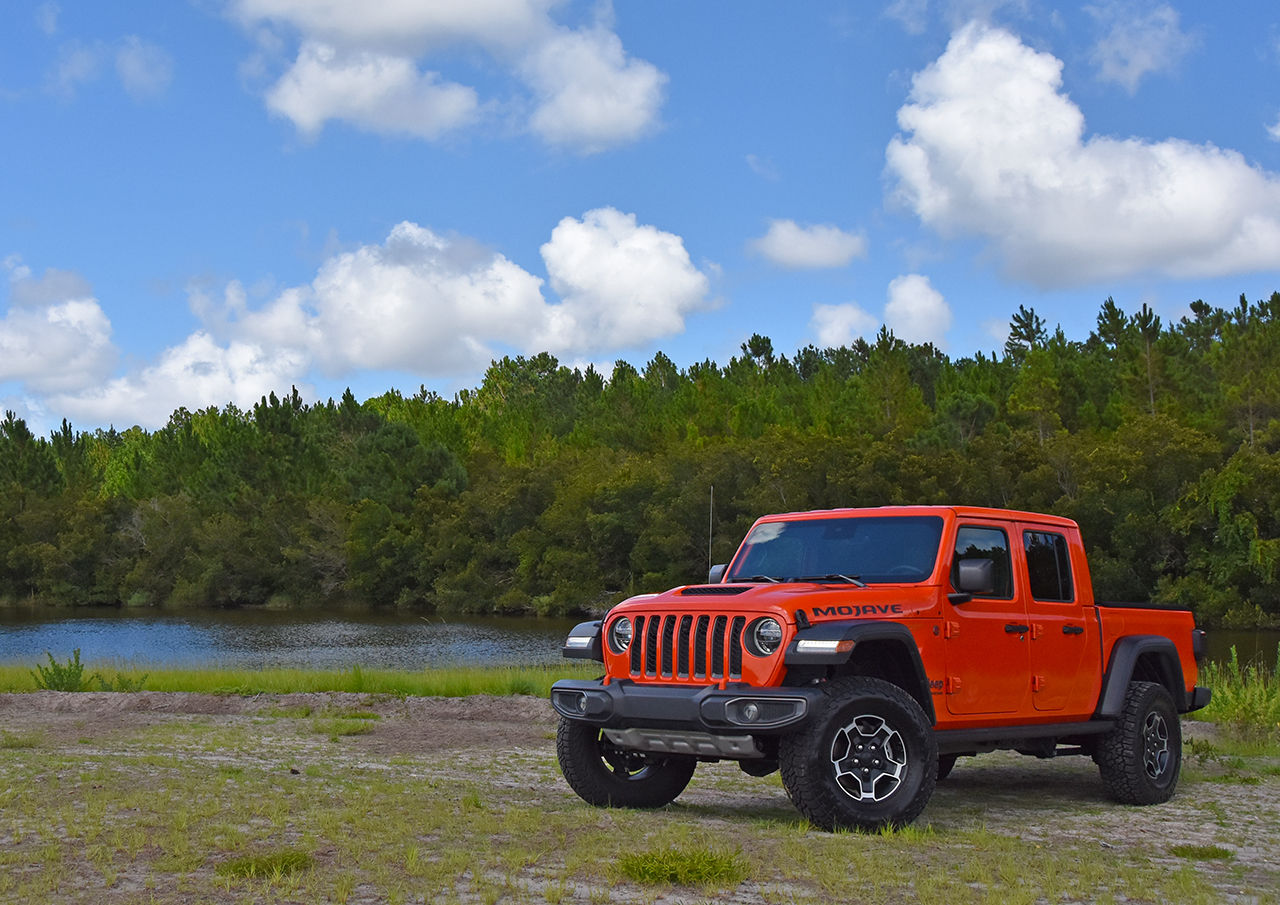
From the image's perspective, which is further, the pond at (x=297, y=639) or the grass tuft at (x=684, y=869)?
the pond at (x=297, y=639)

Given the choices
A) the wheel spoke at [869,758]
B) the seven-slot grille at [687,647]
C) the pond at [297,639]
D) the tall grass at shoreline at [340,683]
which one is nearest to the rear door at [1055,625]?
the wheel spoke at [869,758]

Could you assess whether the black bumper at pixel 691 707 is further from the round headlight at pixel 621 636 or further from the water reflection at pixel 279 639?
the water reflection at pixel 279 639

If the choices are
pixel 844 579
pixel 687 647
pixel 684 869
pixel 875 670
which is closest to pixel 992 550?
pixel 844 579

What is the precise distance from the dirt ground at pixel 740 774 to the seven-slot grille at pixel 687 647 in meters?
1.15

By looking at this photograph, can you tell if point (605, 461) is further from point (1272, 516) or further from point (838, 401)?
point (1272, 516)

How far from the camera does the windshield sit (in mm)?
9156

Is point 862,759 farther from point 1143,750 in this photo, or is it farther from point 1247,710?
point 1247,710

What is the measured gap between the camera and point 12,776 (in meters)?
9.32

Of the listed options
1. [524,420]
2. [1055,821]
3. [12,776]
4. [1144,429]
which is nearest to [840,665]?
[1055,821]

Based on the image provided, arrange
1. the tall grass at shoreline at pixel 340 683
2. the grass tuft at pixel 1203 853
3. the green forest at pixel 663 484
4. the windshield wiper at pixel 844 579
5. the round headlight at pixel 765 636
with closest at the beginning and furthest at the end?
the grass tuft at pixel 1203 853
the round headlight at pixel 765 636
the windshield wiper at pixel 844 579
the tall grass at shoreline at pixel 340 683
the green forest at pixel 663 484

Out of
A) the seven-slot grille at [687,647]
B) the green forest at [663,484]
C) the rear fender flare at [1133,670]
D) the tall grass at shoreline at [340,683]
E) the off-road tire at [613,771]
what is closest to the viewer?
the seven-slot grille at [687,647]

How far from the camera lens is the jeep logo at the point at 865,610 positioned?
8250mm

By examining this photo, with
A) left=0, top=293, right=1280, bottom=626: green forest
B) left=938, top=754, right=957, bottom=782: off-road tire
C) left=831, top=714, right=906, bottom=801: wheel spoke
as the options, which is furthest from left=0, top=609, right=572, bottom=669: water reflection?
left=831, top=714, right=906, bottom=801: wheel spoke

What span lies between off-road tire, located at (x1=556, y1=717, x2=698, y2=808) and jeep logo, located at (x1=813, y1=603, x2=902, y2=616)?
1768mm
